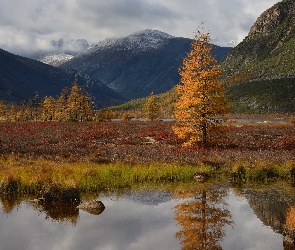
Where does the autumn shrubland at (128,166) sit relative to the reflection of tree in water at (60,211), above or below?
above

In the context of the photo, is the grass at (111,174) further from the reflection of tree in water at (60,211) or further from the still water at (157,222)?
the still water at (157,222)

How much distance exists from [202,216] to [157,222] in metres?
Result: 2.04

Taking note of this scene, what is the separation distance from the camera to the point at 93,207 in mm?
15789

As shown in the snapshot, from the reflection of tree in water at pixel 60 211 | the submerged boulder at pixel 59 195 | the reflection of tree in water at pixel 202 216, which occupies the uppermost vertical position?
the submerged boulder at pixel 59 195

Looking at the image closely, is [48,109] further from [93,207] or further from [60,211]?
[93,207]

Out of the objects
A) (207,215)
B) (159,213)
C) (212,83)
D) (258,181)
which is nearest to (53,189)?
(159,213)

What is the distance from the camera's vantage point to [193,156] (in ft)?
89.7

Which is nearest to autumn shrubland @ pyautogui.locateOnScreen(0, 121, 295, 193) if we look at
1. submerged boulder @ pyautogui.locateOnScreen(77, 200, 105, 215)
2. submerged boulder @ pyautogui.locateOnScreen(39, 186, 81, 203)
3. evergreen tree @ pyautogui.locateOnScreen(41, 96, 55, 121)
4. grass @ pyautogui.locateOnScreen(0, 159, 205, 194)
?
grass @ pyautogui.locateOnScreen(0, 159, 205, 194)

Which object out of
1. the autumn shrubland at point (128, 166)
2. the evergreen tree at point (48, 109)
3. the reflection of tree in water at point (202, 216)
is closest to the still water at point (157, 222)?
the reflection of tree in water at point (202, 216)

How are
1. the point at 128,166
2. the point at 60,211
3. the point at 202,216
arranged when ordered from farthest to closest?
the point at 128,166
the point at 60,211
the point at 202,216

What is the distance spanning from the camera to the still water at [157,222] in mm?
12133

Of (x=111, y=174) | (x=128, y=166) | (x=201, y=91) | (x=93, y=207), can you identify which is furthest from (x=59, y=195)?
(x=201, y=91)

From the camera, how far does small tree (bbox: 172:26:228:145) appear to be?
103ft

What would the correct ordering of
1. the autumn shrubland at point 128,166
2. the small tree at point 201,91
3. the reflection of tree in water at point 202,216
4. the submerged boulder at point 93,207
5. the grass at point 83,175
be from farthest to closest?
the small tree at point 201,91 → the autumn shrubland at point 128,166 → the grass at point 83,175 → the submerged boulder at point 93,207 → the reflection of tree in water at point 202,216
